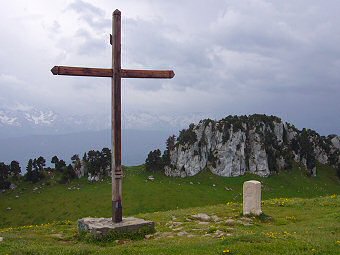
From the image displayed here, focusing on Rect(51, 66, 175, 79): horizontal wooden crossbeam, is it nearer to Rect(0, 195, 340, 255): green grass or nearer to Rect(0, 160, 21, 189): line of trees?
Rect(0, 195, 340, 255): green grass

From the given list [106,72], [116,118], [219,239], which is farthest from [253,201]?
[106,72]

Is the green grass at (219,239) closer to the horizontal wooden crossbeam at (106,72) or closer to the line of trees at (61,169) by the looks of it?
the horizontal wooden crossbeam at (106,72)

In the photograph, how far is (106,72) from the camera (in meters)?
19.9

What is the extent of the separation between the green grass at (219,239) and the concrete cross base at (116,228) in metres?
0.50

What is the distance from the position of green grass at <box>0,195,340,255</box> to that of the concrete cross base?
1.65 ft

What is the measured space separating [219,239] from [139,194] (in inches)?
2659

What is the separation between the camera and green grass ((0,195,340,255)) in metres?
14.9

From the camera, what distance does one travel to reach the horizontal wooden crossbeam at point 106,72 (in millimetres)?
18625

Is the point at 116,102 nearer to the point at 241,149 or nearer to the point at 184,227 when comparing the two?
the point at 184,227

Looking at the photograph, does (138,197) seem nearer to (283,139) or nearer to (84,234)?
(283,139)

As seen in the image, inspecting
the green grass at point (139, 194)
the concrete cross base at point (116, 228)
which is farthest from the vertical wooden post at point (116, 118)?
the green grass at point (139, 194)

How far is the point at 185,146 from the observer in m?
106

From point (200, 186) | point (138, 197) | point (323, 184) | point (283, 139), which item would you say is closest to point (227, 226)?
point (138, 197)

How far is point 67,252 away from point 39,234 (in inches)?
252
